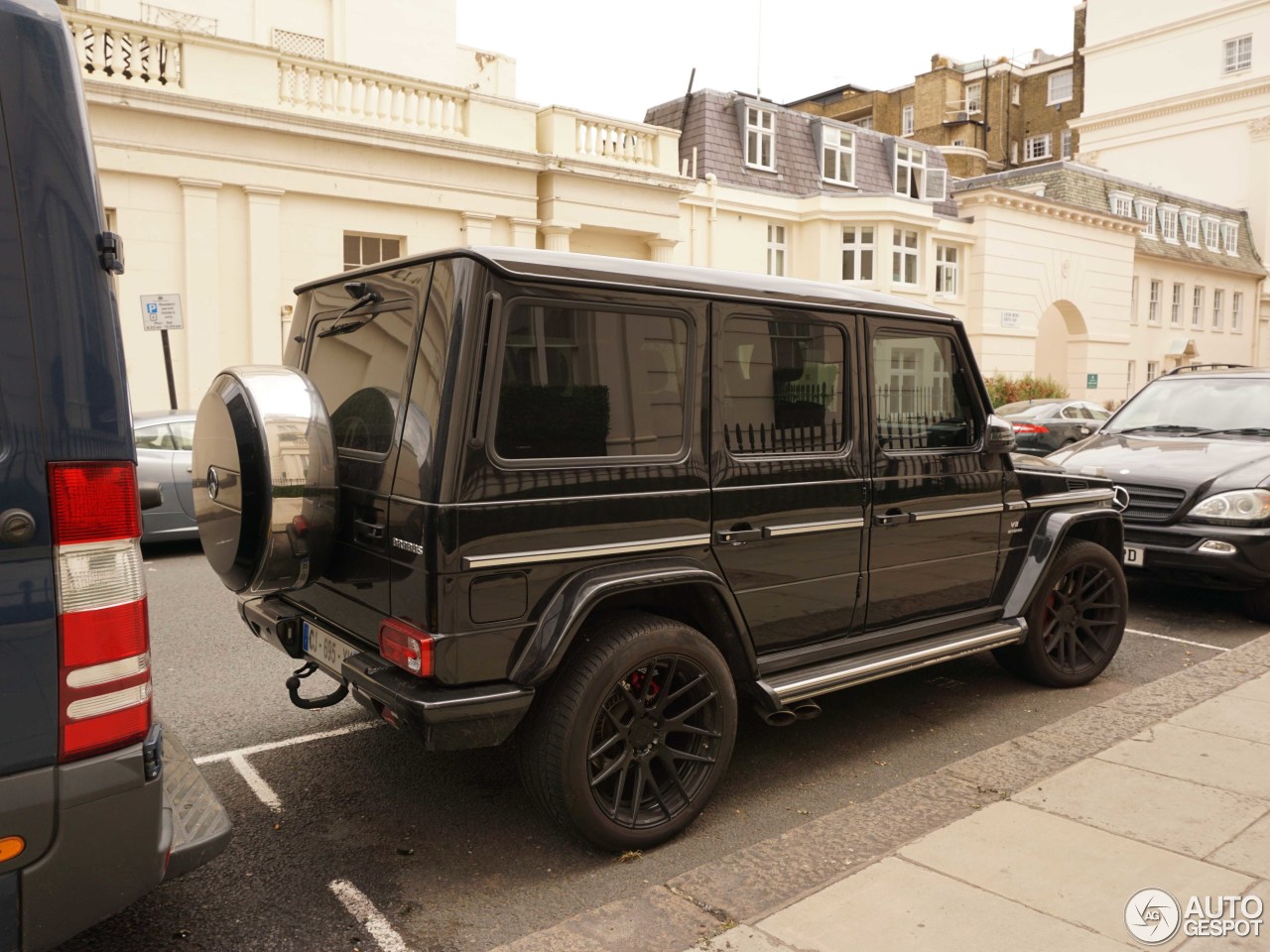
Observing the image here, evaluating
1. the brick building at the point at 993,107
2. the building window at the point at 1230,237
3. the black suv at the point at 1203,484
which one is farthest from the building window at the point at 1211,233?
the black suv at the point at 1203,484

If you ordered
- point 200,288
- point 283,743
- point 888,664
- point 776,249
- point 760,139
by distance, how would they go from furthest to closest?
1. point 760,139
2. point 776,249
3. point 200,288
4. point 283,743
5. point 888,664

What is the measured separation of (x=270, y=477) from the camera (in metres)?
3.41

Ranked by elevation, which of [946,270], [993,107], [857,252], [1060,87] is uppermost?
[1060,87]

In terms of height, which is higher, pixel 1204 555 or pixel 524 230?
pixel 524 230

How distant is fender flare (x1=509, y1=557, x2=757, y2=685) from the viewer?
3305 mm

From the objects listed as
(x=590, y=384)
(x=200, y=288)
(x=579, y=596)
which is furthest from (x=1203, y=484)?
(x=200, y=288)

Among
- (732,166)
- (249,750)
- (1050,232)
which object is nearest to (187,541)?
(249,750)

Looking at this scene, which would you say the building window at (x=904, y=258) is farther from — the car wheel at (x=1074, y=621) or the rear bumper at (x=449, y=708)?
the rear bumper at (x=449, y=708)

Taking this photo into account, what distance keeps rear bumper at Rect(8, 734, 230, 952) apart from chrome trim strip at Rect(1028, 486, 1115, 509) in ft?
14.4

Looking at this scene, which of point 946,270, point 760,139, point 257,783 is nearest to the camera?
point 257,783

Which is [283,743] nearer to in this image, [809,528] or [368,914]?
[368,914]

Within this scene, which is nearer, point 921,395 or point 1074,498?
A: point 921,395

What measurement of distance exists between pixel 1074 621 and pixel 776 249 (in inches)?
903

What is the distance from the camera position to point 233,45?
1605cm
